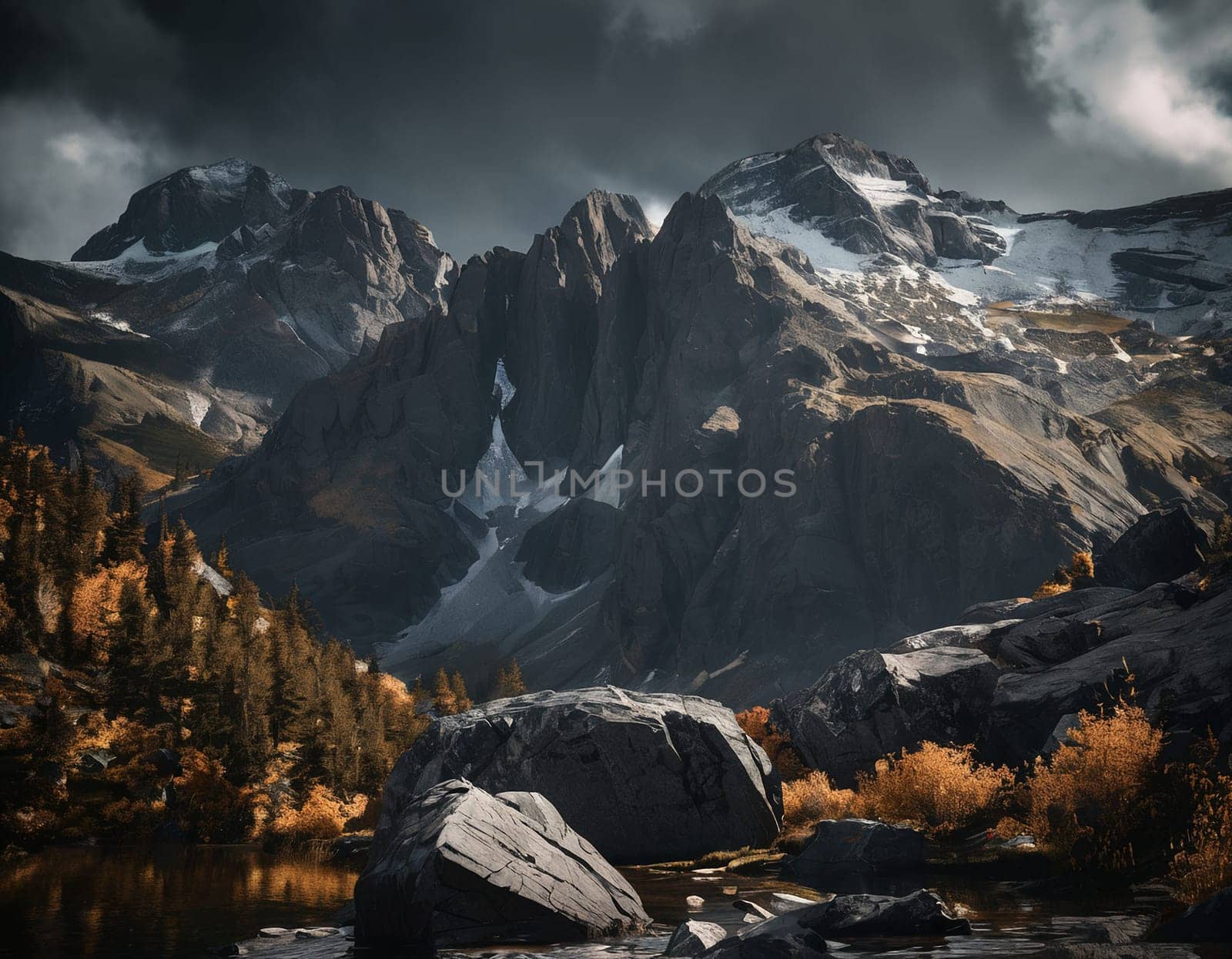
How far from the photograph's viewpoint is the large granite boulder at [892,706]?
56.9 m

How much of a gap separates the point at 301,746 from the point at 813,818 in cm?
4724

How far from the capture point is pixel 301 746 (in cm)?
8225

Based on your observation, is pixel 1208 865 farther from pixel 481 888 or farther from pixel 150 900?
pixel 150 900

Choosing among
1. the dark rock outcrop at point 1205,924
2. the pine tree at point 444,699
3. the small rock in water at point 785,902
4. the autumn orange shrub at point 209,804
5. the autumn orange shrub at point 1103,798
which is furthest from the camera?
the pine tree at point 444,699

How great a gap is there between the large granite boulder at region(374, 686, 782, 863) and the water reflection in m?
7.32

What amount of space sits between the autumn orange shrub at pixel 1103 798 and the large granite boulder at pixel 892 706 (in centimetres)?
1831

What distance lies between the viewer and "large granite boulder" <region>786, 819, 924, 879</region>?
41.1 m

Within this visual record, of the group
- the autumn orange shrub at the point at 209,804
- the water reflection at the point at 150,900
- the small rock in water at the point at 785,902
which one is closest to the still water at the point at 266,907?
the water reflection at the point at 150,900

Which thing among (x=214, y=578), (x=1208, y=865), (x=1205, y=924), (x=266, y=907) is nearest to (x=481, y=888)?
(x=266, y=907)

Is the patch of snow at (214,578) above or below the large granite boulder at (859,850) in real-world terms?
above

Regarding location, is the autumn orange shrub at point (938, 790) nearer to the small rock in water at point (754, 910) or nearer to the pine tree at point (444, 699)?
the small rock in water at point (754, 910)

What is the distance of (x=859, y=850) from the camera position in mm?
42312

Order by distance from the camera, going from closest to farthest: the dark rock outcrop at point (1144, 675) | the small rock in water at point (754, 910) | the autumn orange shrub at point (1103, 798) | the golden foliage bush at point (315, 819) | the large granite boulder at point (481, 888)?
1. the large granite boulder at point (481, 888)
2. the small rock in water at point (754, 910)
3. the autumn orange shrub at point (1103, 798)
4. the dark rock outcrop at point (1144, 675)
5. the golden foliage bush at point (315, 819)

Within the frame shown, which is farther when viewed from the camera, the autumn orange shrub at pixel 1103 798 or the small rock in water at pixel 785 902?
the autumn orange shrub at pixel 1103 798
